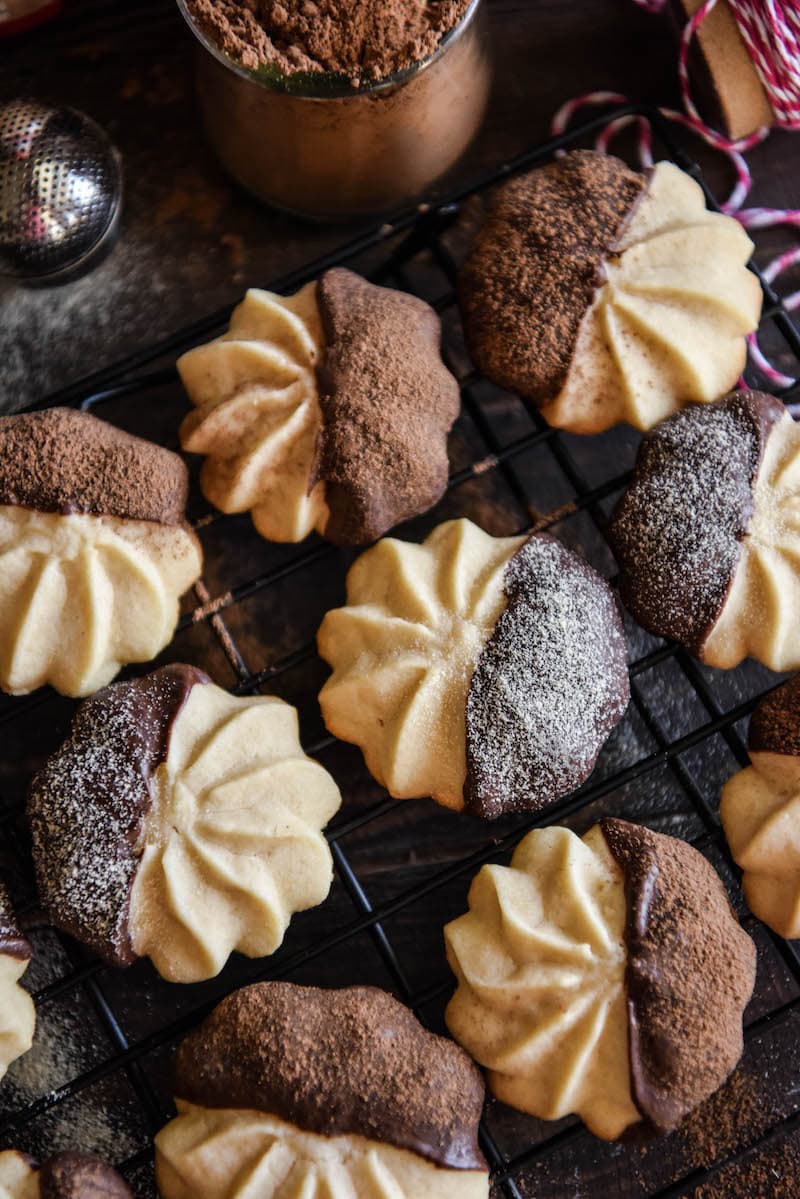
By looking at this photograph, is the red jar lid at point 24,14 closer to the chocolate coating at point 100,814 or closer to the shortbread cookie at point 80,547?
the shortbread cookie at point 80,547

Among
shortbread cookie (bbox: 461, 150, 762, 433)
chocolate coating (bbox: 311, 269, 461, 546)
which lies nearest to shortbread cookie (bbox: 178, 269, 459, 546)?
chocolate coating (bbox: 311, 269, 461, 546)

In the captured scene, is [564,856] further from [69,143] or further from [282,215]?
[69,143]

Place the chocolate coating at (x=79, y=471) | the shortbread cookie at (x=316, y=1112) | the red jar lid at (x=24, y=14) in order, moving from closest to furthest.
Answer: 1. the shortbread cookie at (x=316, y=1112)
2. the chocolate coating at (x=79, y=471)
3. the red jar lid at (x=24, y=14)

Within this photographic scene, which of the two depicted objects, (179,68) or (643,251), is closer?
(643,251)

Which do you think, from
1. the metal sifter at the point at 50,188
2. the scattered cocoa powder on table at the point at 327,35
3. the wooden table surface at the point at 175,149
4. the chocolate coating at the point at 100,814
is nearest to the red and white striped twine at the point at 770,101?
the wooden table surface at the point at 175,149

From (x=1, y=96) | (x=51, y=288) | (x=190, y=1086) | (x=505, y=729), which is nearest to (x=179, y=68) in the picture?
(x=1, y=96)

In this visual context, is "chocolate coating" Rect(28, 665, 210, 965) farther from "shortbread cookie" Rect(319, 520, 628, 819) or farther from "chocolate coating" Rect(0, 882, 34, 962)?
"shortbread cookie" Rect(319, 520, 628, 819)
